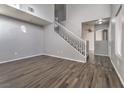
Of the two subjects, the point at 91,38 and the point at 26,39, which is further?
the point at 91,38

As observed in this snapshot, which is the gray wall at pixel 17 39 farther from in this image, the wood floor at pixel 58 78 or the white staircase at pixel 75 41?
the white staircase at pixel 75 41

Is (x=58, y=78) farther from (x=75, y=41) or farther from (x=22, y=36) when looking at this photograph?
(x=22, y=36)

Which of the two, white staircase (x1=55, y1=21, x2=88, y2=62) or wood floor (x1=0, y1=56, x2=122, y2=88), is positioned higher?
white staircase (x1=55, y1=21, x2=88, y2=62)

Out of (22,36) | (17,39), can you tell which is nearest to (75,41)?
(22,36)

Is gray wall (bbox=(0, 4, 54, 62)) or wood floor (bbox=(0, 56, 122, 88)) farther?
gray wall (bbox=(0, 4, 54, 62))

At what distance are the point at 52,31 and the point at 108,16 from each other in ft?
11.7

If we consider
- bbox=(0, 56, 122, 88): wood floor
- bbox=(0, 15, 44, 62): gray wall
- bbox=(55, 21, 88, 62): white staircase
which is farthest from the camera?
bbox=(55, 21, 88, 62): white staircase

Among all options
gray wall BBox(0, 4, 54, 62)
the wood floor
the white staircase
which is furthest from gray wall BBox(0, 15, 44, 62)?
the white staircase

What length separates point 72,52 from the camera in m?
4.87

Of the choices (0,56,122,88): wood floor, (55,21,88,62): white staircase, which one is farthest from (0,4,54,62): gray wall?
(0,56,122,88): wood floor

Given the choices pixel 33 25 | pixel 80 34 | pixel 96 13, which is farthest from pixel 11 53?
pixel 96 13

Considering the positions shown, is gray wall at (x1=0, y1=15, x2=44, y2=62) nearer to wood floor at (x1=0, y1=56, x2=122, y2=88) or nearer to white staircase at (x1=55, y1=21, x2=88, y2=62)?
wood floor at (x1=0, y1=56, x2=122, y2=88)

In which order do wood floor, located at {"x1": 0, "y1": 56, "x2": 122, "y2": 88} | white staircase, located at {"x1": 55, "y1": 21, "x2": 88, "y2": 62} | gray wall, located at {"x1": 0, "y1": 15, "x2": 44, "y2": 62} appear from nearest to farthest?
wood floor, located at {"x1": 0, "y1": 56, "x2": 122, "y2": 88}, gray wall, located at {"x1": 0, "y1": 15, "x2": 44, "y2": 62}, white staircase, located at {"x1": 55, "y1": 21, "x2": 88, "y2": 62}
